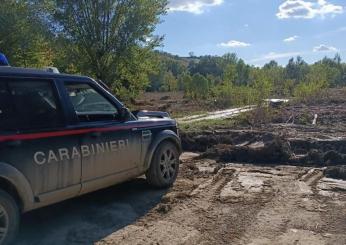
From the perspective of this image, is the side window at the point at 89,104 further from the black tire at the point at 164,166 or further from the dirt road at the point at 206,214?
the dirt road at the point at 206,214

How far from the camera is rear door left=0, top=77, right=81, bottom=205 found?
439cm

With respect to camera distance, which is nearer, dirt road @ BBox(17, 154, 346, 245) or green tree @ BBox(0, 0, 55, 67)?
dirt road @ BBox(17, 154, 346, 245)

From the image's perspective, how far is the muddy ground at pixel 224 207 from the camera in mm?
4906

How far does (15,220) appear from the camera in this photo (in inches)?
174

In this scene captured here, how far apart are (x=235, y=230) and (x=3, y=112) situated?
8.96ft

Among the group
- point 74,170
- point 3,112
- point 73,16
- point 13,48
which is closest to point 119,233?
point 74,170

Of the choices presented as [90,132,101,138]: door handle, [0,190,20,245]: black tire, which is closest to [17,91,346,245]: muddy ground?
[0,190,20,245]: black tire

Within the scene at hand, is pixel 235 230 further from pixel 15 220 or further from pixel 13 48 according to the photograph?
pixel 13 48

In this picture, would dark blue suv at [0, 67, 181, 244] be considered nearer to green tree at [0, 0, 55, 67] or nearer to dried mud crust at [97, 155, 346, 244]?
dried mud crust at [97, 155, 346, 244]

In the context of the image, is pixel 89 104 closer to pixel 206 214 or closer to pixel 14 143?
pixel 14 143

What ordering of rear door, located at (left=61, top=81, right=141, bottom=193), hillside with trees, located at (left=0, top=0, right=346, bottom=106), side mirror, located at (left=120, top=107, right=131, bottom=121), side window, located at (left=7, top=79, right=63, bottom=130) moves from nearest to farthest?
side window, located at (left=7, top=79, right=63, bottom=130) → rear door, located at (left=61, top=81, right=141, bottom=193) → side mirror, located at (left=120, top=107, right=131, bottom=121) → hillside with trees, located at (left=0, top=0, right=346, bottom=106)

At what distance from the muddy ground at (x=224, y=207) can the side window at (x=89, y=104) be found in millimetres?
1195

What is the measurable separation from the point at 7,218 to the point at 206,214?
236 centimetres

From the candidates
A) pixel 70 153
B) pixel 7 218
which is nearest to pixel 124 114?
pixel 70 153
